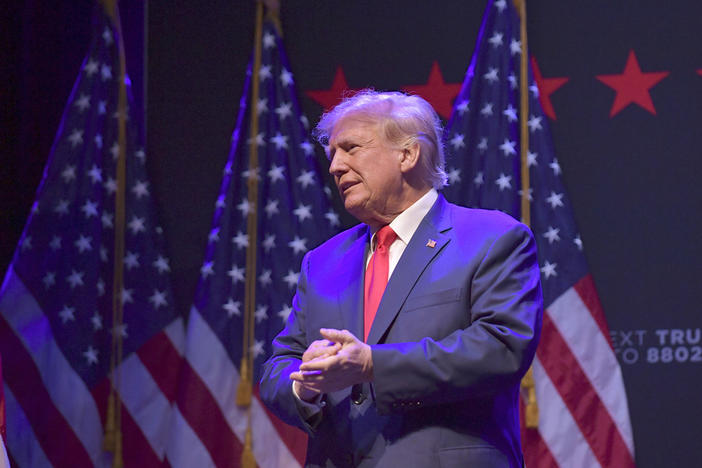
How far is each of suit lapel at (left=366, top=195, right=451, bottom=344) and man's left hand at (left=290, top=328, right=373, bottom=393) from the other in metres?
0.12

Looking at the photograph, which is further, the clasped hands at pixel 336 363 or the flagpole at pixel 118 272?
the flagpole at pixel 118 272

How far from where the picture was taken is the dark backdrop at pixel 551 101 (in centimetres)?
346

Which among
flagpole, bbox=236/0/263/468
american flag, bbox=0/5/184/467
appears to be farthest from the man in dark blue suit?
american flag, bbox=0/5/184/467

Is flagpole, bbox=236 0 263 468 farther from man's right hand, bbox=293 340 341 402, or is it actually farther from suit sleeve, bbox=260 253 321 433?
man's right hand, bbox=293 340 341 402

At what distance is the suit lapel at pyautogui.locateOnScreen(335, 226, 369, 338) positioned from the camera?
6.16 ft

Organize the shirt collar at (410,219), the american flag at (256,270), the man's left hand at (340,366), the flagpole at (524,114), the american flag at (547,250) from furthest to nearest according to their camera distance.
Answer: the american flag at (256,270) < the flagpole at (524,114) < the american flag at (547,250) < the shirt collar at (410,219) < the man's left hand at (340,366)

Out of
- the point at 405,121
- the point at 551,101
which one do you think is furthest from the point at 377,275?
the point at 551,101

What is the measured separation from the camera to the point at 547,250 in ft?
11.3

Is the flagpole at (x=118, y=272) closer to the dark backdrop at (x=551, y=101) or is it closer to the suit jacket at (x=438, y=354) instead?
the dark backdrop at (x=551, y=101)

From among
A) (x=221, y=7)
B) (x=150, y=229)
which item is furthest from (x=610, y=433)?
(x=221, y=7)

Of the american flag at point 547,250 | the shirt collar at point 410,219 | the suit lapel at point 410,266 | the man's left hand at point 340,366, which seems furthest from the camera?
the american flag at point 547,250

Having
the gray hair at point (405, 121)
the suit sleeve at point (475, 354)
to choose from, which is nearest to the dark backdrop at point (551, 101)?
the gray hair at point (405, 121)

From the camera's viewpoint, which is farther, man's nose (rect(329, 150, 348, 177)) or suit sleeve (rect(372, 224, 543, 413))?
man's nose (rect(329, 150, 348, 177))

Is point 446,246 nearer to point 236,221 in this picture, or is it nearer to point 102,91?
point 236,221
